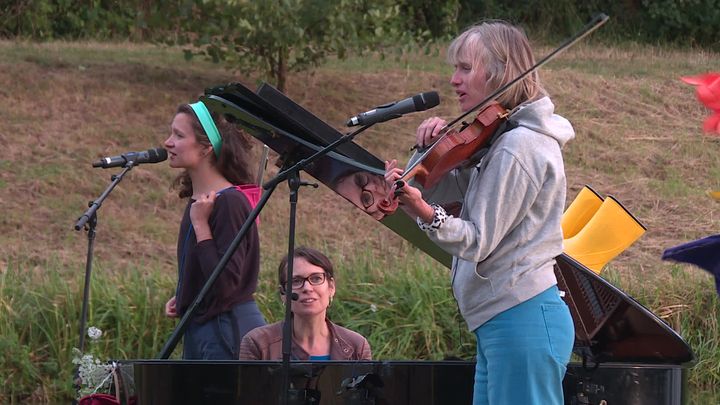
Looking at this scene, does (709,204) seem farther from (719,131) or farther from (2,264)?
(719,131)

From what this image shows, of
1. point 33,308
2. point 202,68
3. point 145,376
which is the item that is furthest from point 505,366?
point 202,68

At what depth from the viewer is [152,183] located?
10102 mm

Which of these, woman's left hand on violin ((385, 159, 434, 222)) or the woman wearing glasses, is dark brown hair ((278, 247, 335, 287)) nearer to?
the woman wearing glasses

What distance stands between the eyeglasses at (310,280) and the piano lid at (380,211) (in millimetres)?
885

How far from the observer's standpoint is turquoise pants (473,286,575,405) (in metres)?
3.45

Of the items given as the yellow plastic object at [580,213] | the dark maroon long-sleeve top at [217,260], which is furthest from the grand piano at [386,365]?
the dark maroon long-sleeve top at [217,260]

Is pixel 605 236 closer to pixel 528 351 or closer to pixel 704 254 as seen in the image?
pixel 528 351

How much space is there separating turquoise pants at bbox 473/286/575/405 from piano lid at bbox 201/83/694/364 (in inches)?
15.2

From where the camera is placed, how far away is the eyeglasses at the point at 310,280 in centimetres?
491

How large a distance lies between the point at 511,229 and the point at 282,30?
681cm

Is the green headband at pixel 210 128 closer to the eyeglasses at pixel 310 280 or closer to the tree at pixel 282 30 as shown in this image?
the eyeglasses at pixel 310 280

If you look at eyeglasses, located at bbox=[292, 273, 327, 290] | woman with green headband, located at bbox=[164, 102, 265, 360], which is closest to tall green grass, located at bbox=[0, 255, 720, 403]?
woman with green headband, located at bbox=[164, 102, 265, 360]

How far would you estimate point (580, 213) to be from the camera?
4316 mm

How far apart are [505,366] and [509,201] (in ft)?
1.49
